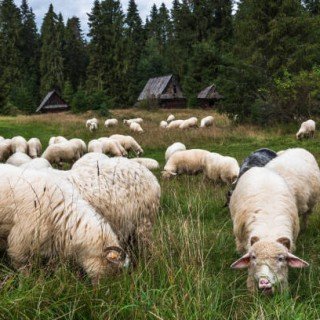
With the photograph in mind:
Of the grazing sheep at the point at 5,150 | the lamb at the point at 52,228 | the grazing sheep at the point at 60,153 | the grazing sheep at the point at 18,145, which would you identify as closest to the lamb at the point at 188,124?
the grazing sheep at the point at 60,153

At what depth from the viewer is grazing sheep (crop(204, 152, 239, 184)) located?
38.2ft

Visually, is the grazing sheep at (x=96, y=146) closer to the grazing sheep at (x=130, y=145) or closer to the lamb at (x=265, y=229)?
the grazing sheep at (x=130, y=145)

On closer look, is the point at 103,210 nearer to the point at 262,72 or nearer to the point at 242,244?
the point at 242,244

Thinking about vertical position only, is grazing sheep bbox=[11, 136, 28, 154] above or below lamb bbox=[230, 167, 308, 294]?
below

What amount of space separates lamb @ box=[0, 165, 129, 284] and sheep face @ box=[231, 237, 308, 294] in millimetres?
1168

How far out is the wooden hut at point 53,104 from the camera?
56447 mm

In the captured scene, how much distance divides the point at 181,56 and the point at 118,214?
58080mm

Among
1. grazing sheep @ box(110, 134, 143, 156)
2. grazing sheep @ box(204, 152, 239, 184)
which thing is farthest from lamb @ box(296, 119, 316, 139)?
grazing sheep @ box(204, 152, 239, 184)

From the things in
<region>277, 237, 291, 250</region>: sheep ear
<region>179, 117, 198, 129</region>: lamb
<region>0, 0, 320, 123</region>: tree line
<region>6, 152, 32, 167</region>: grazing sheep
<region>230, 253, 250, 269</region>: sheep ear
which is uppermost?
<region>0, 0, 320, 123</region>: tree line

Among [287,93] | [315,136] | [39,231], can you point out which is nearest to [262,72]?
[287,93]

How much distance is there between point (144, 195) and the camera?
214 inches

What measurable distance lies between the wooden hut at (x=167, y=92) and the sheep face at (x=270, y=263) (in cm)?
4747

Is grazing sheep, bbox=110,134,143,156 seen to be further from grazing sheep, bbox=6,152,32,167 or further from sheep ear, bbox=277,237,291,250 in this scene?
sheep ear, bbox=277,237,291,250

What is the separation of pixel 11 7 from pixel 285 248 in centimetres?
7566
